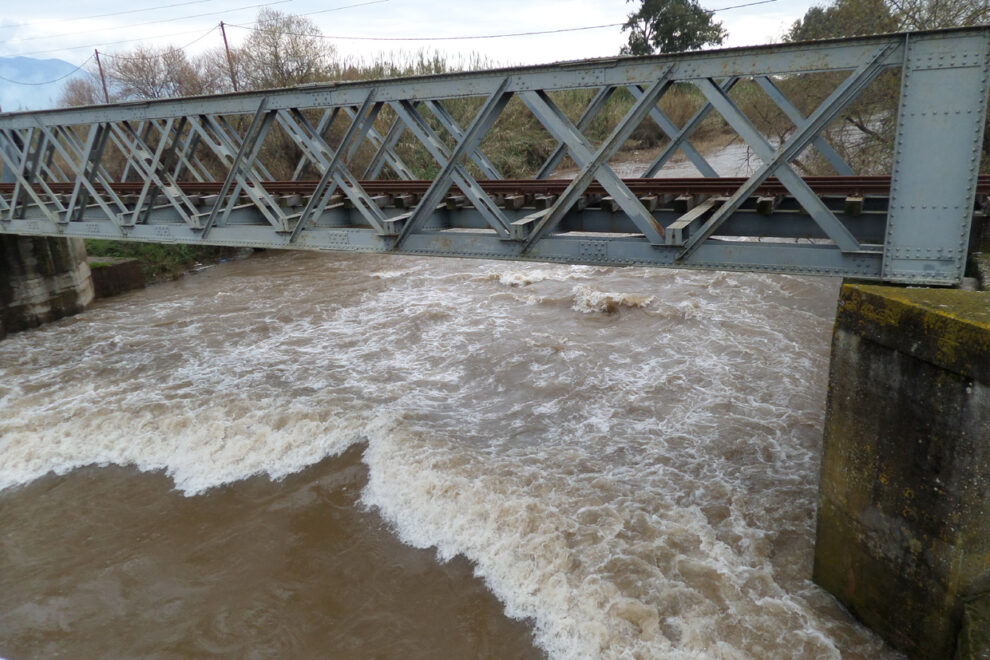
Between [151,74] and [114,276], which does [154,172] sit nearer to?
[114,276]

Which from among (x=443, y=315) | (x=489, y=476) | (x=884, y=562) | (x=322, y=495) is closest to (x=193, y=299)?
(x=443, y=315)

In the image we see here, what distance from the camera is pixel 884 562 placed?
17.9ft

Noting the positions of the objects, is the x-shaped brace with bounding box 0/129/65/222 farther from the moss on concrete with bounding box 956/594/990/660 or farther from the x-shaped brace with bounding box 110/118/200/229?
the moss on concrete with bounding box 956/594/990/660

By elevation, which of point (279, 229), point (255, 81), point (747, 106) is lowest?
point (279, 229)

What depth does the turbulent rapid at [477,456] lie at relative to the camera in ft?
21.4

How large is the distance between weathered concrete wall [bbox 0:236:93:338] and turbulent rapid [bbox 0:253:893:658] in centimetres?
76

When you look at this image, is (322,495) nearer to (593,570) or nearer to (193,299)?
(593,570)

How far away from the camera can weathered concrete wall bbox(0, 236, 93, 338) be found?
16453 millimetres

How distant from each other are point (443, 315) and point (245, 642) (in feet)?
33.8

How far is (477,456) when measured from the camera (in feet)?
30.5

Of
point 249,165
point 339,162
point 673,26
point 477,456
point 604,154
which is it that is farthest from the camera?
point 673,26

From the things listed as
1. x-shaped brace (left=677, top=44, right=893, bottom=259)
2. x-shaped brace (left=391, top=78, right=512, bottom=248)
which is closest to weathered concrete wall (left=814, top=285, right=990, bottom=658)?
x-shaped brace (left=677, top=44, right=893, bottom=259)

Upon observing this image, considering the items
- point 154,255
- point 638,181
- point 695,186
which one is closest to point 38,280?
point 154,255

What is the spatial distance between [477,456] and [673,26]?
148ft
